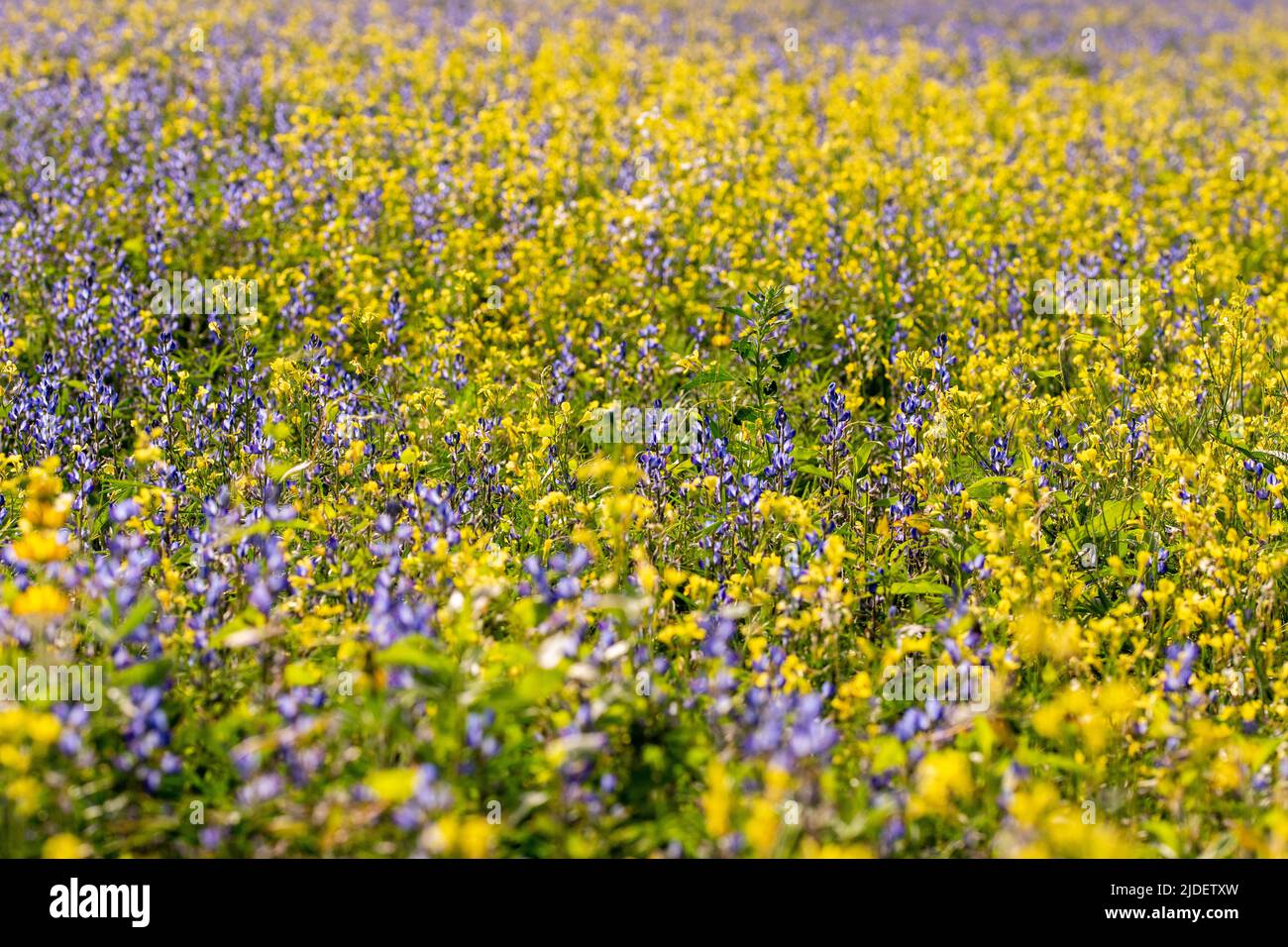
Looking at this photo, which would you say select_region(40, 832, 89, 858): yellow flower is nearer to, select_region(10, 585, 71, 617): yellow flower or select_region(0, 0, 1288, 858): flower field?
select_region(0, 0, 1288, 858): flower field

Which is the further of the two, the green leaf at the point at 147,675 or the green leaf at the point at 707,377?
the green leaf at the point at 707,377

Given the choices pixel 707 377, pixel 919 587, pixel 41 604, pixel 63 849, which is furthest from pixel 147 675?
pixel 707 377


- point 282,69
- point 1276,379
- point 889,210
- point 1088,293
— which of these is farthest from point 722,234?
point 282,69

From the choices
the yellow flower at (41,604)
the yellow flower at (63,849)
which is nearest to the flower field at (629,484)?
the yellow flower at (63,849)

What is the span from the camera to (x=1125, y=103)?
11.1m

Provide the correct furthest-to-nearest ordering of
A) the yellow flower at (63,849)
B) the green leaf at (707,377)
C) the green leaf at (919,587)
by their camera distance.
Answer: the green leaf at (707,377) < the green leaf at (919,587) < the yellow flower at (63,849)

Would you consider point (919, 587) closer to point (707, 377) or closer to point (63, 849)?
point (707, 377)

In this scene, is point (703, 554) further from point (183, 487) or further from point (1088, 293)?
point (1088, 293)

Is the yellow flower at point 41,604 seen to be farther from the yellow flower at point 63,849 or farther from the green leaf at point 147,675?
the yellow flower at point 63,849

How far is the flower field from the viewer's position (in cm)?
248

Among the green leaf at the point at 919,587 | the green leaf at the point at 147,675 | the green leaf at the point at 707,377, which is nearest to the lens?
the green leaf at the point at 147,675

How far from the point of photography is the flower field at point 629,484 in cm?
248

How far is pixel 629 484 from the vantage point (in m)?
3.71

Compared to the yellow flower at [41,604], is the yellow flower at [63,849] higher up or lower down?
lower down
